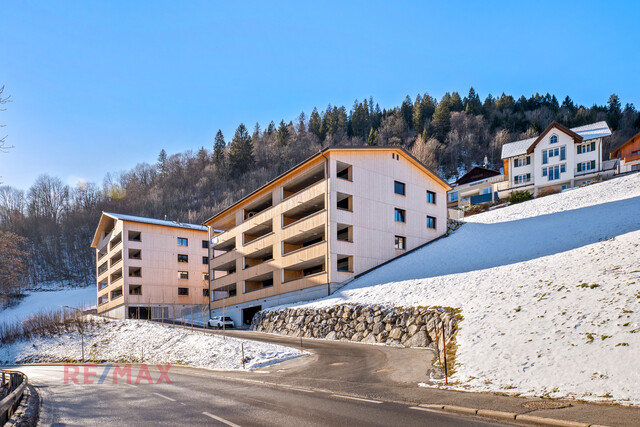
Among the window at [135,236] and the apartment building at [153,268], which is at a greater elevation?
Result: the window at [135,236]

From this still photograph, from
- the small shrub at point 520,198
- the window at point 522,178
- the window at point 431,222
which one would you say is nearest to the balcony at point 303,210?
the window at point 431,222

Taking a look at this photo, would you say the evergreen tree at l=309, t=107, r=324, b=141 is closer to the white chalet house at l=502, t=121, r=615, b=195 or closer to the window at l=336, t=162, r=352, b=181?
the white chalet house at l=502, t=121, r=615, b=195

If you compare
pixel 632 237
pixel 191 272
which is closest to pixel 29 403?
pixel 632 237

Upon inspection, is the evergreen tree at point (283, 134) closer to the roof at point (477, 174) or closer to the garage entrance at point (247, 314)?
the roof at point (477, 174)

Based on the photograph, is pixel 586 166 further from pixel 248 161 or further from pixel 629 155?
pixel 248 161

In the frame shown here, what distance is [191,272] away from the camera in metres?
66.9

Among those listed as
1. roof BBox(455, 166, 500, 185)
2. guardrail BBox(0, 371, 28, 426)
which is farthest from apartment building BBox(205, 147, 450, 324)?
roof BBox(455, 166, 500, 185)

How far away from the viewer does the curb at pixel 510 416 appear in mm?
7949

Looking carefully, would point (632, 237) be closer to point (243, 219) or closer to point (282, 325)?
point (282, 325)

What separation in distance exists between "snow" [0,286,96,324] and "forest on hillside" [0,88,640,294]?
778 cm

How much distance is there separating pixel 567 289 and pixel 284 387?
1149cm

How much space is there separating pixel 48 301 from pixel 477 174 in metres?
84.3

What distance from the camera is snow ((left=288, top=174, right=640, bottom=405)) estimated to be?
37.7 ft

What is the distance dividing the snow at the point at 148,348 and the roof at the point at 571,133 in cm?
5582
